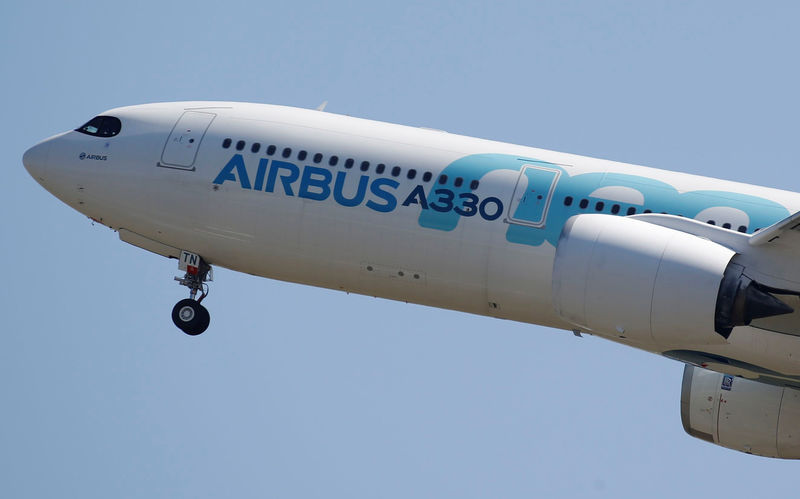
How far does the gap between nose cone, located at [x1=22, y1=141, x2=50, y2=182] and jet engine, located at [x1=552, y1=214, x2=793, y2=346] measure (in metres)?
13.1

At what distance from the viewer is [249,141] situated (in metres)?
33.4

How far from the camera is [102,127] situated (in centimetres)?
3541

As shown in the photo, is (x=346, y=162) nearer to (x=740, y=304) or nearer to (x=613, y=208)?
(x=613, y=208)

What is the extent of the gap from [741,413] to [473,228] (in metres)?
7.42

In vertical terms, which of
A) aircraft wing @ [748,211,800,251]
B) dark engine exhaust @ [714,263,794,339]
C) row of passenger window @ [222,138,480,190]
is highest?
row of passenger window @ [222,138,480,190]

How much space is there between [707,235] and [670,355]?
93.4 inches

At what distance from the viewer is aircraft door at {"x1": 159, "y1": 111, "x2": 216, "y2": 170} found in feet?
111

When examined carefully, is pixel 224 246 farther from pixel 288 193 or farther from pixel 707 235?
pixel 707 235

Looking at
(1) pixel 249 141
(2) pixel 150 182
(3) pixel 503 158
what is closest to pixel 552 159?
(3) pixel 503 158

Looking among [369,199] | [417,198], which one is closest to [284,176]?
[369,199]

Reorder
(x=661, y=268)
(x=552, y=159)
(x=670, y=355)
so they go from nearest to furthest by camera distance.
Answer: (x=661, y=268) → (x=670, y=355) → (x=552, y=159)

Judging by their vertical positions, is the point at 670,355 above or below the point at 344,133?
below

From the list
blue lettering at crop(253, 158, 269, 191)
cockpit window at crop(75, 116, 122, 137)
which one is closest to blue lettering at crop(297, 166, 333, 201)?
blue lettering at crop(253, 158, 269, 191)

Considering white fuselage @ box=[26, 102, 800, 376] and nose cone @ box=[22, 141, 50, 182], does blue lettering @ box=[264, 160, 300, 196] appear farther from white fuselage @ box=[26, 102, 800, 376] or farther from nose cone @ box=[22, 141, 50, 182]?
nose cone @ box=[22, 141, 50, 182]
